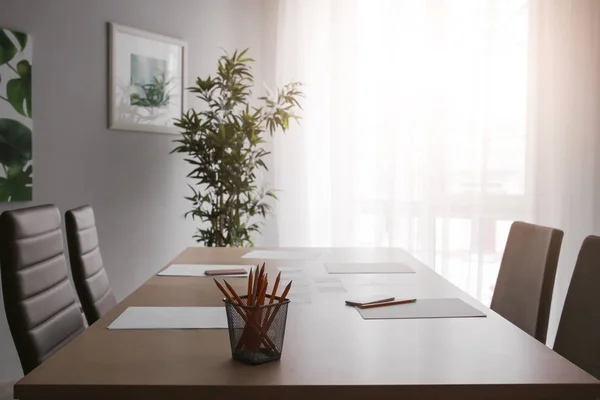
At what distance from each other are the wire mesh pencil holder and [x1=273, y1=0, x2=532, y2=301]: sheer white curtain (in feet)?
10.5

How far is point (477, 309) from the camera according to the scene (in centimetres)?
162

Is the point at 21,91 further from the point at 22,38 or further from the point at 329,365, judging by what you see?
the point at 329,365

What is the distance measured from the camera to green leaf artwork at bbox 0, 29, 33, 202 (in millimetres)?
3125

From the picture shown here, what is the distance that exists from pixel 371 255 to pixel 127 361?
1.75 m

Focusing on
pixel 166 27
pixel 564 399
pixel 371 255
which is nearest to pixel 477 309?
pixel 564 399

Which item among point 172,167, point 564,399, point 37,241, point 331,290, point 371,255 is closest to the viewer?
point 564,399

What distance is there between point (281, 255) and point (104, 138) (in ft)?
5.29

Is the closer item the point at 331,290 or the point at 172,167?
the point at 331,290

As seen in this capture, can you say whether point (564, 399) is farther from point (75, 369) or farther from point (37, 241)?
point (37, 241)

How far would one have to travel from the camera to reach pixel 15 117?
3.18 m

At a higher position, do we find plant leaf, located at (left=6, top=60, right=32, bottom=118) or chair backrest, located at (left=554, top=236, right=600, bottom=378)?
plant leaf, located at (left=6, top=60, right=32, bottom=118)

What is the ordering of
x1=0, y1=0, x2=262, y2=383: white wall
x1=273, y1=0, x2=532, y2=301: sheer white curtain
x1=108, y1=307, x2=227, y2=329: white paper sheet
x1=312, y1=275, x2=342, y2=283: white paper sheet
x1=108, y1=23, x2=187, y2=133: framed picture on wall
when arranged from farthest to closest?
x1=273, y1=0, x2=532, y2=301: sheer white curtain → x1=108, y1=23, x2=187, y2=133: framed picture on wall → x1=0, y1=0, x2=262, y2=383: white wall → x1=312, y1=275, x2=342, y2=283: white paper sheet → x1=108, y1=307, x2=227, y2=329: white paper sheet

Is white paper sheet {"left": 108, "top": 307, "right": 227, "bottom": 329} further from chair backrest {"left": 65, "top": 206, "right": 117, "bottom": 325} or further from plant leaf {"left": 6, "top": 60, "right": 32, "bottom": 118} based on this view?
plant leaf {"left": 6, "top": 60, "right": 32, "bottom": 118}

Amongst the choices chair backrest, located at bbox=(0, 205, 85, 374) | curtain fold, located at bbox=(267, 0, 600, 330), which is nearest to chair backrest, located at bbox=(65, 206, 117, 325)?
chair backrest, located at bbox=(0, 205, 85, 374)
